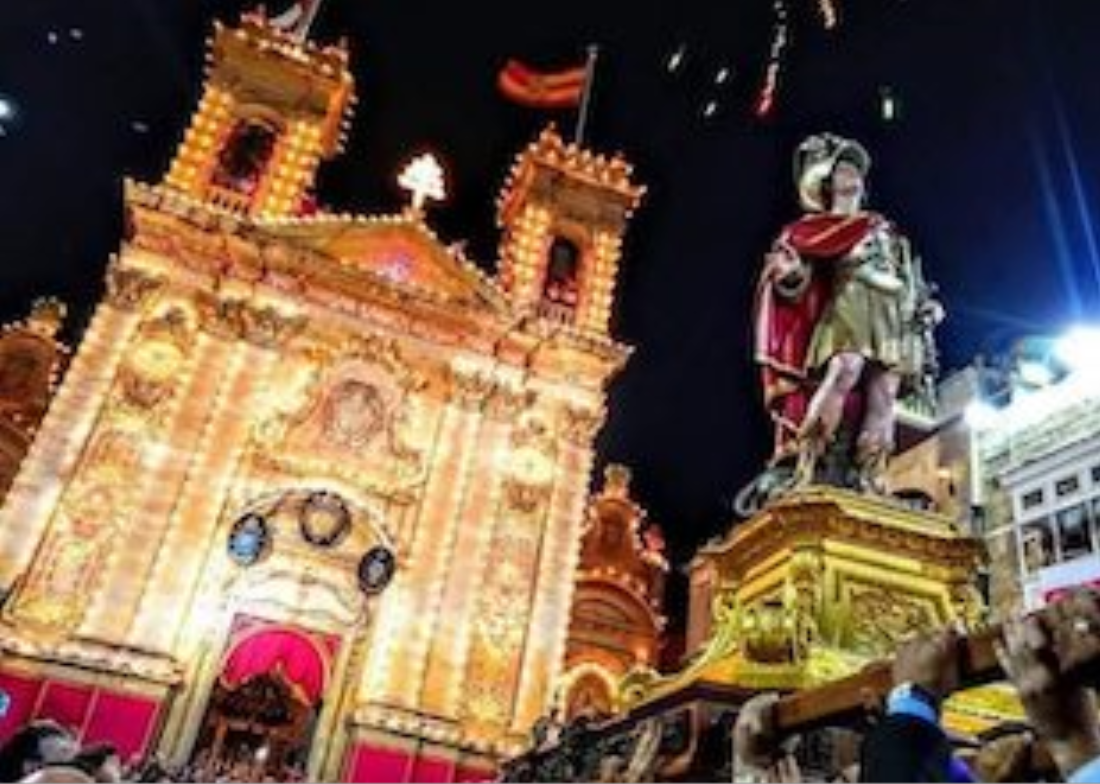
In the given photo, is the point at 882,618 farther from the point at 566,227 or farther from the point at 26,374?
the point at 26,374

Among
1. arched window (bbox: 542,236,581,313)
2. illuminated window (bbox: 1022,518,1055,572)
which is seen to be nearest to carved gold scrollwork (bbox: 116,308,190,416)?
arched window (bbox: 542,236,581,313)

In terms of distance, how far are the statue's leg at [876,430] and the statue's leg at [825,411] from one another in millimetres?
167

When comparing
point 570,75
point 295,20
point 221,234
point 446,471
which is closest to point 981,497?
point 446,471

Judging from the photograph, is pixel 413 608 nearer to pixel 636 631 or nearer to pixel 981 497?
pixel 636 631

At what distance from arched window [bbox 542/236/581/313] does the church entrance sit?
12.0m

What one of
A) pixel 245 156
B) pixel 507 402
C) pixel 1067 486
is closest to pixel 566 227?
pixel 507 402

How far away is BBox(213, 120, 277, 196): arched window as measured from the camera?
88.8ft

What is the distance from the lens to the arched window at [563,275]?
94.6 feet

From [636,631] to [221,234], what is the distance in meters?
17.5

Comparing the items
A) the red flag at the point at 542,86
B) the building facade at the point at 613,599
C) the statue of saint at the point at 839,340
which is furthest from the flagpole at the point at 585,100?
the statue of saint at the point at 839,340

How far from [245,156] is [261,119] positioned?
1.24m

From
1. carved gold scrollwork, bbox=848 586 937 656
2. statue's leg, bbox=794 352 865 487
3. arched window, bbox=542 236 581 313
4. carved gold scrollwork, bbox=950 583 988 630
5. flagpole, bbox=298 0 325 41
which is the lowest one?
carved gold scrollwork, bbox=848 586 937 656

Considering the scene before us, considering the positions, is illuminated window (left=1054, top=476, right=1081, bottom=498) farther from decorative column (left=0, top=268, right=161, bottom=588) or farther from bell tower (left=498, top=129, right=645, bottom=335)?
decorative column (left=0, top=268, right=161, bottom=588)

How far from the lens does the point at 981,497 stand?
1091 inches
